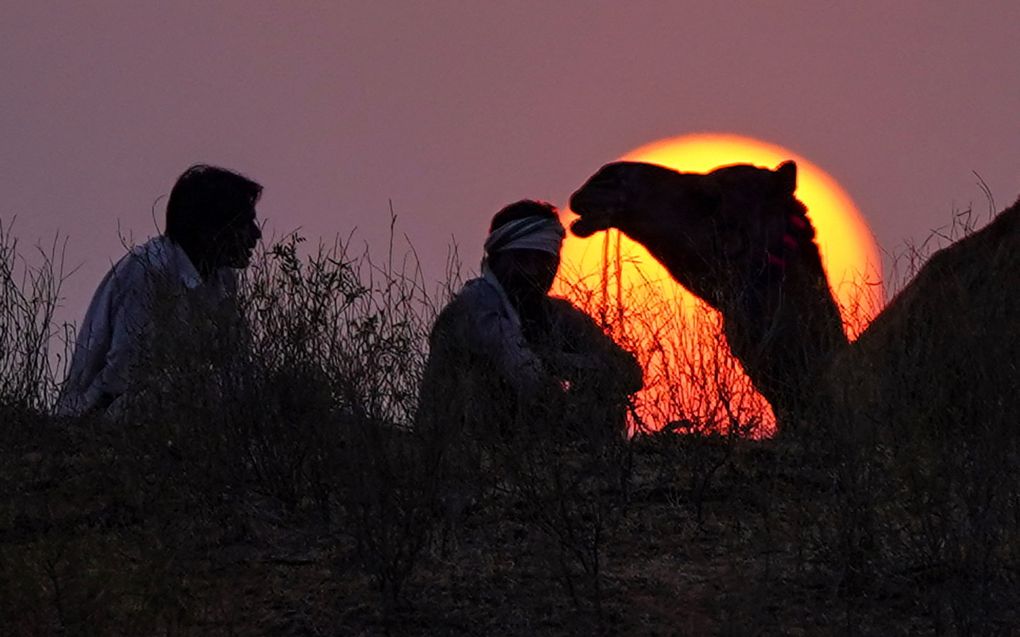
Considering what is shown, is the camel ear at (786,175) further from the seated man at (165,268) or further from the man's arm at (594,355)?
the seated man at (165,268)

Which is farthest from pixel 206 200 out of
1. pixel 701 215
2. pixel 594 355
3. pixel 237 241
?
pixel 701 215

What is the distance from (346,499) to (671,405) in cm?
170

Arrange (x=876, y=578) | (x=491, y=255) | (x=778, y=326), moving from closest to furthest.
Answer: (x=876, y=578)
(x=491, y=255)
(x=778, y=326)

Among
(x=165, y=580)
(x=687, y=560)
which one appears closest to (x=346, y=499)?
(x=165, y=580)

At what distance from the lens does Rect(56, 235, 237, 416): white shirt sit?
29.9 ft

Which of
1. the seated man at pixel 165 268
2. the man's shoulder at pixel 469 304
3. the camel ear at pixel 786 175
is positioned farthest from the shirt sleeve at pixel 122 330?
the camel ear at pixel 786 175

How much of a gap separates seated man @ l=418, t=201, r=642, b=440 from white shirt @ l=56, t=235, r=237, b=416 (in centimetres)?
109

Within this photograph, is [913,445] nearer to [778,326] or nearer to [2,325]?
[778,326]

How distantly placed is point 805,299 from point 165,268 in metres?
3.17

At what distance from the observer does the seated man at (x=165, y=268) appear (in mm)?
9180

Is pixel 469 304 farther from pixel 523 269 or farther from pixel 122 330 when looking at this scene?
pixel 122 330

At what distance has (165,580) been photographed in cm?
711

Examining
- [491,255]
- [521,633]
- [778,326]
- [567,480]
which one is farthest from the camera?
[778,326]

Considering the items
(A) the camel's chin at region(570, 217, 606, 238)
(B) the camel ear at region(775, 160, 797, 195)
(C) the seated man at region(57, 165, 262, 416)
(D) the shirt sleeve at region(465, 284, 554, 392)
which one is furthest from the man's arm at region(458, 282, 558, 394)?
(B) the camel ear at region(775, 160, 797, 195)
